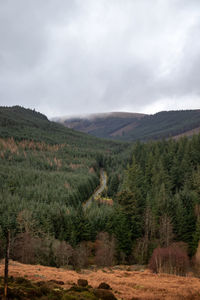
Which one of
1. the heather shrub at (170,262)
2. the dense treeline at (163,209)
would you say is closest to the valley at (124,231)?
the heather shrub at (170,262)

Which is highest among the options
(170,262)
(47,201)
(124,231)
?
(47,201)

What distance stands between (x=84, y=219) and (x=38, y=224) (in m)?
13.2

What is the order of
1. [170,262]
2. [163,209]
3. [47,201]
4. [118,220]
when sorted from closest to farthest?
[170,262]
[118,220]
[163,209]
[47,201]

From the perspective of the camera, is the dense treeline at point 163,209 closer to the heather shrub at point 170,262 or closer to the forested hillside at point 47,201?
the forested hillside at point 47,201

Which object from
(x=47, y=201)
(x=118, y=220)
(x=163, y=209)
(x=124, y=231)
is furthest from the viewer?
(x=47, y=201)

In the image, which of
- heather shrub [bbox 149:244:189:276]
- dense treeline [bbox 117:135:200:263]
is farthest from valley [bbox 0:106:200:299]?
dense treeline [bbox 117:135:200:263]

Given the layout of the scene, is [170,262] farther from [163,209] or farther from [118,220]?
[163,209]

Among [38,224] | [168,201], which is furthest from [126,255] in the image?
[38,224]

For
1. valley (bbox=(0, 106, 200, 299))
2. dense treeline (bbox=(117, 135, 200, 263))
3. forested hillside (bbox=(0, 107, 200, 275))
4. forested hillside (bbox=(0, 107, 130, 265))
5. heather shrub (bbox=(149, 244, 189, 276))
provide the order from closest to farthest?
valley (bbox=(0, 106, 200, 299)) → heather shrub (bbox=(149, 244, 189, 276)) → forested hillside (bbox=(0, 107, 200, 275)) → dense treeline (bbox=(117, 135, 200, 263)) → forested hillside (bbox=(0, 107, 130, 265))

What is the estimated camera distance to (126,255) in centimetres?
5269

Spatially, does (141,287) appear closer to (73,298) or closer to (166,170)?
(73,298)

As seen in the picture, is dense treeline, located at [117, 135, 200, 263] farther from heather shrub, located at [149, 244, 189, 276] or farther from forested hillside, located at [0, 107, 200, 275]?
heather shrub, located at [149, 244, 189, 276]

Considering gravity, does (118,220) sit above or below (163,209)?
below

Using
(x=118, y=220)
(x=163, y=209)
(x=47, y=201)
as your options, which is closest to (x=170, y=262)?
(x=118, y=220)
